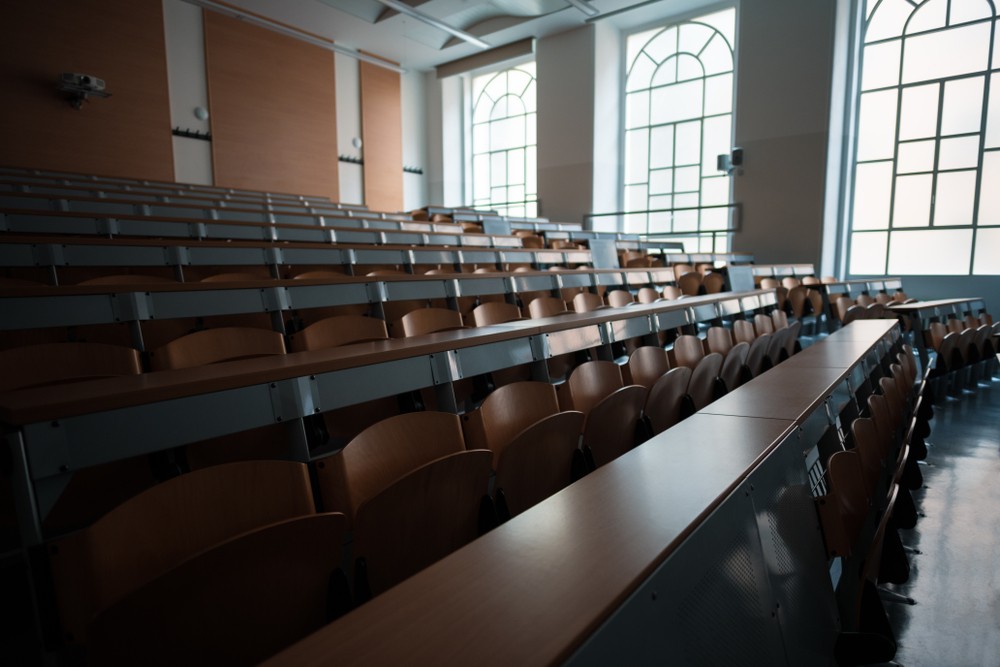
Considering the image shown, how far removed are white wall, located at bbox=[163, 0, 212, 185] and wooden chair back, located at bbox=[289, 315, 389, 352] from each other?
27.3 ft

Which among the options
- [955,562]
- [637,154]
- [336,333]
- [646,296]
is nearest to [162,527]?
[336,333]

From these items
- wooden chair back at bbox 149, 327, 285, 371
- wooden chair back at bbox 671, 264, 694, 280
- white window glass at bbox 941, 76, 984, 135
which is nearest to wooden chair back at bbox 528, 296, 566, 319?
wooden chair back at bbox 149, 327, 285, 371

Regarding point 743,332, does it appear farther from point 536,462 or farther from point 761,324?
point 536,462

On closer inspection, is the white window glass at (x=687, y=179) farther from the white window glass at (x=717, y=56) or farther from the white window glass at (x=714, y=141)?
the white window glass at (x=717, y=56)

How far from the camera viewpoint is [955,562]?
2.16m

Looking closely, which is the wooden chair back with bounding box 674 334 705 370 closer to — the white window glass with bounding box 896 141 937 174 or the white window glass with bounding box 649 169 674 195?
the white window glass with bounding box 896 141 937 174

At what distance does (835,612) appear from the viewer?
146 cm

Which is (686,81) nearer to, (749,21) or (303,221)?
(749,21)

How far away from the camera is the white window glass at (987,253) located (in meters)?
7.71

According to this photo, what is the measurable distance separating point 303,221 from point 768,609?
509 cm

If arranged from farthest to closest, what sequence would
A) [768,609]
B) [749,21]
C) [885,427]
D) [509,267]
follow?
[749,21], [509,267], [885,427], [768,609]

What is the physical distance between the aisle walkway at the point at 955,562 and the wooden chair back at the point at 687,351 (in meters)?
1.17

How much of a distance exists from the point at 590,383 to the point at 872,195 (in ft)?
28.1

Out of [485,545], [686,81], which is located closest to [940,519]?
[485,545]
